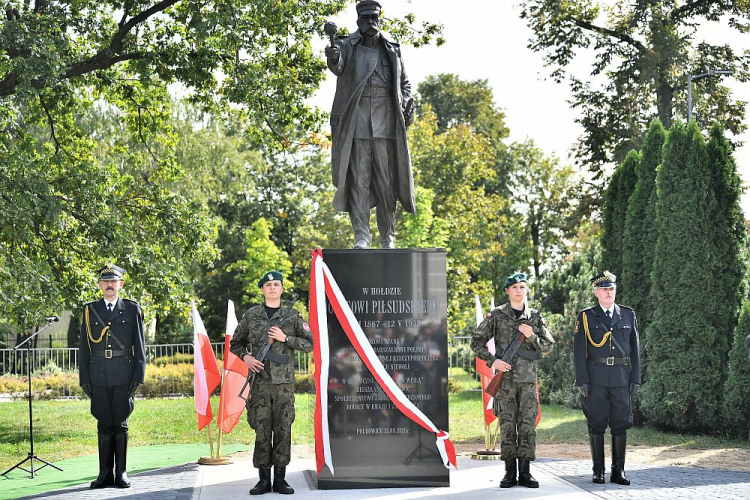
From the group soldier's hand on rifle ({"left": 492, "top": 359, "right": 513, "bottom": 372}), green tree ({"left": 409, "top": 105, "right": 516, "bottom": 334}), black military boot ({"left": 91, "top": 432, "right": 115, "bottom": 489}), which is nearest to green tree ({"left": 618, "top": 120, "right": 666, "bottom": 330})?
soldier's hand on rifle ({"left": 492, "top": 359, "right": 513, "bottom": 372})

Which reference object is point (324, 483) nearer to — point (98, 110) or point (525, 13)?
point (525, 13)

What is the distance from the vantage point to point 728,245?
→ 1418 cm

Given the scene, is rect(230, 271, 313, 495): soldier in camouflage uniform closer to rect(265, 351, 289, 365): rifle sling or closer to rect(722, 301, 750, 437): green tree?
rect(265, 351, 289, 365): rifle sling

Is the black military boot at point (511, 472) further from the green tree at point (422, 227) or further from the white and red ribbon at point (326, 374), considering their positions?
the green tree at point (422, 227)

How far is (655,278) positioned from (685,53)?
13.4 metres

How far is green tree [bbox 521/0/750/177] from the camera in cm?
2617

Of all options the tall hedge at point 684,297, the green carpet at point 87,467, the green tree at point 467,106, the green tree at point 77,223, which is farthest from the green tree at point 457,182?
the green carpet at point 87,467

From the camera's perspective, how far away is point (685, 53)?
26.2m

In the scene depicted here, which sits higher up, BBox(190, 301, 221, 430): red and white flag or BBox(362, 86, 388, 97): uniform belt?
BBox(362, 86, 388, 97): uniform belt

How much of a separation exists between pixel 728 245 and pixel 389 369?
7.69 metres

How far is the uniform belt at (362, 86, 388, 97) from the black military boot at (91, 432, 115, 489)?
13.3ft

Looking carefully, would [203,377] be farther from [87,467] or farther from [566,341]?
[566,341]

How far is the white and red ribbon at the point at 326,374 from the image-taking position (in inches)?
328

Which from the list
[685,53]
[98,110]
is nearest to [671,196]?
[685,53]
